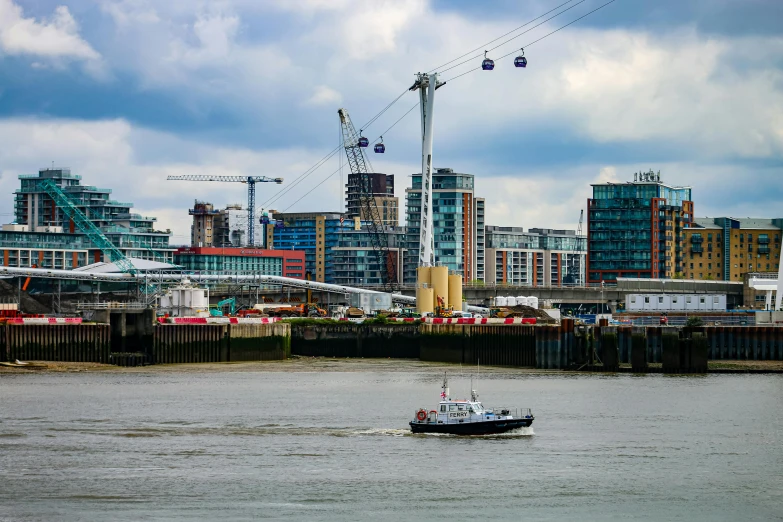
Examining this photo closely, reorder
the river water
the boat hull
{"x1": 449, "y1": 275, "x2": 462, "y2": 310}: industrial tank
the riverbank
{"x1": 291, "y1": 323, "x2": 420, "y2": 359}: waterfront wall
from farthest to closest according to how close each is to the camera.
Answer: {"x1": 449, "y1": 275, "x2": 462, "y2": 310}: industrial tank → {"x1": 291, "y1": 323, "x2": 420, "y2": 359}: waterfront wall → the riverbank → the boat hull → the river water

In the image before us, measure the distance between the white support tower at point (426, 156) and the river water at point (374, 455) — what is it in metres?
57.3

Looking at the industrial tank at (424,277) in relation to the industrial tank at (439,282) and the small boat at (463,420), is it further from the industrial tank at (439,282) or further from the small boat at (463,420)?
the small boat at (463,420)

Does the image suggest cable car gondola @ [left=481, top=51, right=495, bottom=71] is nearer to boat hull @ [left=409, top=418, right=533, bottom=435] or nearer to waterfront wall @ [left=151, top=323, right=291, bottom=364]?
waterfront wall @ [left=151, top=323, right=291, bottom=364]

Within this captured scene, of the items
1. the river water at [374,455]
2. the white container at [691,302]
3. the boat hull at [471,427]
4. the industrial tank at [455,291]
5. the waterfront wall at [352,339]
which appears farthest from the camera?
the white container at [691,302]

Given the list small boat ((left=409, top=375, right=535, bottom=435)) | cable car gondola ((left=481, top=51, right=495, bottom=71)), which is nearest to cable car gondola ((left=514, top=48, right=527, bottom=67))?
cable car gondola ((left=481, top=51, right=495, bottom=71))

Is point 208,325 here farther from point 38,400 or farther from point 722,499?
point 722,499

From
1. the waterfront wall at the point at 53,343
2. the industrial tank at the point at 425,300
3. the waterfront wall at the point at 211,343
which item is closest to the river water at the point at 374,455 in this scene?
the waterfront wall at the point at 53,343

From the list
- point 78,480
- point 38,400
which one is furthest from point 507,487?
point 38,400

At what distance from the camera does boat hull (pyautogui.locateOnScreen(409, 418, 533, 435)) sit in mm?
70312

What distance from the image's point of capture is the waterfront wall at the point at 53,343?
111750mm

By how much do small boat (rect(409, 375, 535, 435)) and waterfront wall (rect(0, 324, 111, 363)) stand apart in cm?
4904

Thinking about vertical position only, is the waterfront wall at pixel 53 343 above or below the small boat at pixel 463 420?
above

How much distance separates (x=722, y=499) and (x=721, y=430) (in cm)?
1745

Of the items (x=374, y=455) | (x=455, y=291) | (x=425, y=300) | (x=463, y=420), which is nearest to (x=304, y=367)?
(x=425, y=300)
